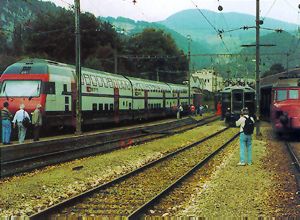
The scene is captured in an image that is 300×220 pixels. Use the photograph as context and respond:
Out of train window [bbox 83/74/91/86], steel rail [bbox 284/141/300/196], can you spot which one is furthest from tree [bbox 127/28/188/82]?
steel rail [bbox 284/141/300/196]

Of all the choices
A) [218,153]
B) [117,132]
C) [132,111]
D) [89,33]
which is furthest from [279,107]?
[89,33]

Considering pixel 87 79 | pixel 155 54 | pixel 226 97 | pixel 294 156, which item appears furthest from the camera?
pixel 155 54

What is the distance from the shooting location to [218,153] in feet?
69.1

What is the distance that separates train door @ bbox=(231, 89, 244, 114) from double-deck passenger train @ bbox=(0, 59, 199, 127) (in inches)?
298

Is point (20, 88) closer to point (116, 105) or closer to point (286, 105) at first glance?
point (116, 105)

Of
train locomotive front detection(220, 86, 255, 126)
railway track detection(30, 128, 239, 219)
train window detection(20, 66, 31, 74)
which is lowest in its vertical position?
railway track detection(30, 128, 239, 219)

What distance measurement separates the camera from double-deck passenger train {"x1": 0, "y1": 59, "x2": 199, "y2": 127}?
24.8 meters

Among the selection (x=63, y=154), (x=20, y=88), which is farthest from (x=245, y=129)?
(x=20, y=88)

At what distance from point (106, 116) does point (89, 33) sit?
45177mm

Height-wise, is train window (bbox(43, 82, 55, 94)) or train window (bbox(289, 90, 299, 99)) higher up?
train window (bbox(43, 82, 55, 94))

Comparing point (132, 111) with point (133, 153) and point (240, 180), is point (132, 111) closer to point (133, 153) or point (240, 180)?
point (133, 153)

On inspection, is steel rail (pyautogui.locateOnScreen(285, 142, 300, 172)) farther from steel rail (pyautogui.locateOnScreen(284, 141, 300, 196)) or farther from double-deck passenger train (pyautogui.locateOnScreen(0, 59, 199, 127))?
double-deck passenger train (pyautogui.locateOnScreen(0, 59, 199, 127))

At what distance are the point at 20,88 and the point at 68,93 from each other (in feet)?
9.84

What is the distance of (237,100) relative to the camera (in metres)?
42.4
